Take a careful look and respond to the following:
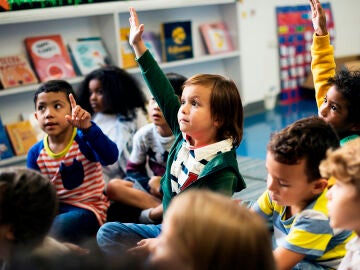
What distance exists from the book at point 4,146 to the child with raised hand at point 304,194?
2316 millimetres

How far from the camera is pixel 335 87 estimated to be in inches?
68.0

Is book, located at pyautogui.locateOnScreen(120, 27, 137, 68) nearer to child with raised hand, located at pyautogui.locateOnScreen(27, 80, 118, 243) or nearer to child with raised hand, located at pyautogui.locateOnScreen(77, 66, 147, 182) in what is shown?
child with raised hand, located at pyautogui.locateOnScreen(77, 66, 147, 182)

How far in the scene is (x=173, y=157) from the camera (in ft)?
5.69

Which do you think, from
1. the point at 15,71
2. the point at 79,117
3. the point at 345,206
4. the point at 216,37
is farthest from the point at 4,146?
the point at 345,206

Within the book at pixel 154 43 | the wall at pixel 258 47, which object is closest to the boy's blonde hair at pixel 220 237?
the book at pixel 154 43

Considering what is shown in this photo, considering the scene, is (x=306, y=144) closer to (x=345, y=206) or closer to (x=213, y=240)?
(x=345, y=206)

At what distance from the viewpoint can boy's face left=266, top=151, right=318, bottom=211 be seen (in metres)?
1.27

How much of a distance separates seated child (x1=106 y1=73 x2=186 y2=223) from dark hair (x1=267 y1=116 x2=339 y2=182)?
933mm

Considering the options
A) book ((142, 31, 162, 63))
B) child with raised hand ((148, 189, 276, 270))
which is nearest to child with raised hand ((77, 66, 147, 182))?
book ((142, 31, 162, 63))

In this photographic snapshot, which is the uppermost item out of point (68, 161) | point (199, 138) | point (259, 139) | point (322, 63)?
point (322, 63)

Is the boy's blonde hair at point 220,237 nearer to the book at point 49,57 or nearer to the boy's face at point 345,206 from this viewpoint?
the boy's face at point 345,206

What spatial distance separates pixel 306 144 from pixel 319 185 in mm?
106

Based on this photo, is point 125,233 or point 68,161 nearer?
point 125,233

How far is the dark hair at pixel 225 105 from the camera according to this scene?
5.39ft
